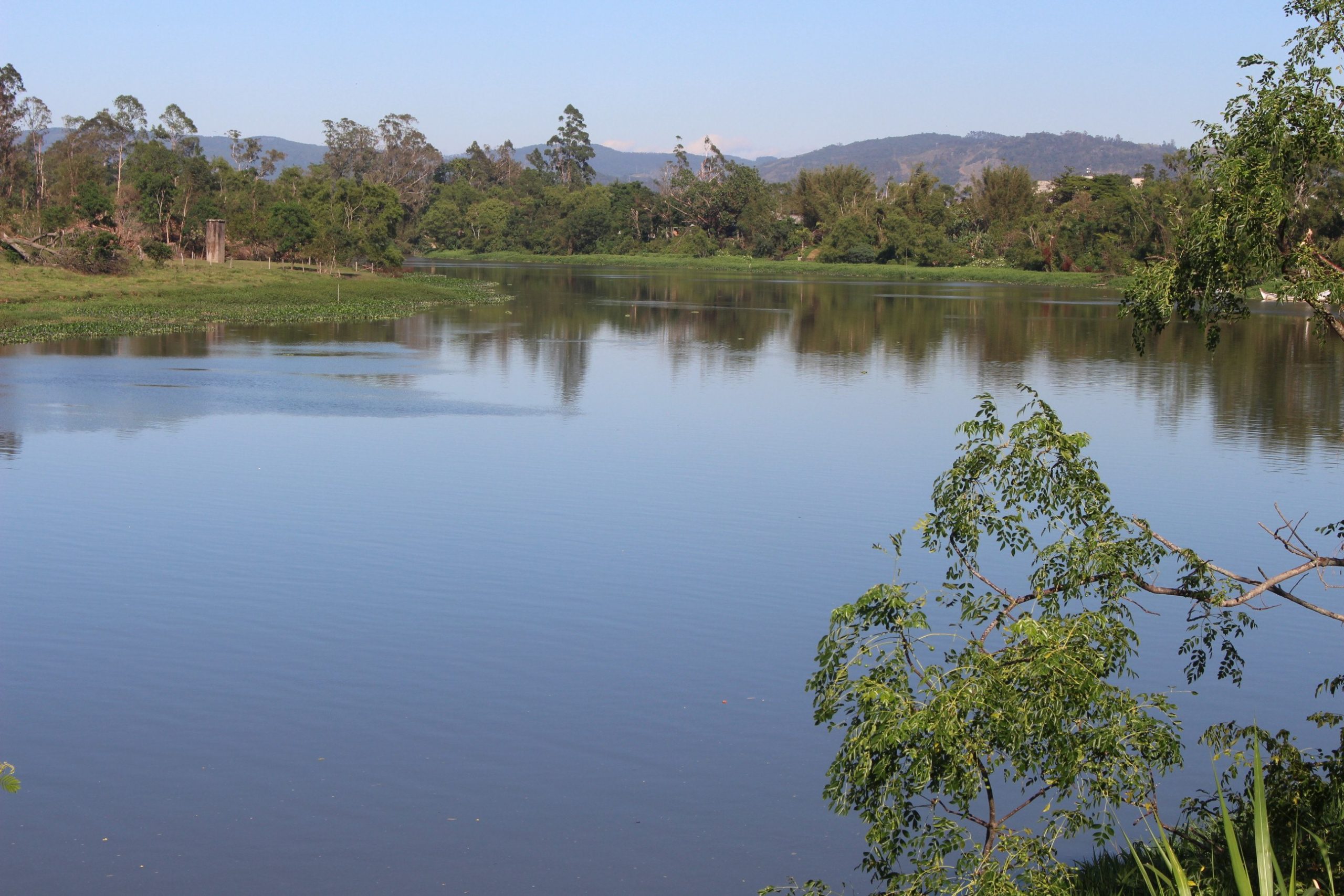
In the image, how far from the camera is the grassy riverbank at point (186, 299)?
36.2 metres

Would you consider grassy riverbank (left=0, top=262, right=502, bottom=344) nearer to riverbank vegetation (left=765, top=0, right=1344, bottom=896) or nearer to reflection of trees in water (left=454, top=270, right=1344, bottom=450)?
reflection of trees in water (left=454, top=270, right=1344, bottom=450)

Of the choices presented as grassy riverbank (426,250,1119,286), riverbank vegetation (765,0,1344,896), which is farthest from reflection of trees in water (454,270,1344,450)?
riverbank vegetation (765,0,1344,896)

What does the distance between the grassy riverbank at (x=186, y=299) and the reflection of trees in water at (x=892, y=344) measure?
1.34 meters

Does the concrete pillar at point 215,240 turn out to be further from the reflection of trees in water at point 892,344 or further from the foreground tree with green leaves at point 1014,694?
the foreground tree with green leaves at point 1014,694

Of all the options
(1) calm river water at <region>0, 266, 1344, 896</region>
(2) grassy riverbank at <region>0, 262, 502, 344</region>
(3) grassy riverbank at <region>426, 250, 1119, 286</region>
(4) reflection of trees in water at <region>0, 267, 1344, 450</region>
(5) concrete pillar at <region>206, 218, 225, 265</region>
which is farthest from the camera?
(3) grassy riverbank at <region>426, 250, 1119, 286</region>

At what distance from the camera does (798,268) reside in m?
94.5

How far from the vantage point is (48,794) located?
27.3 feet

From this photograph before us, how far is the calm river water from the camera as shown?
26.5 feet

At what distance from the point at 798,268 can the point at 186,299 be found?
5696 centimetres

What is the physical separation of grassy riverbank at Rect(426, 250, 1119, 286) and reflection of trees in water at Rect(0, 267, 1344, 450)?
20.8m

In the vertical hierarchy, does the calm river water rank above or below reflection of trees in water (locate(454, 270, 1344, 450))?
below

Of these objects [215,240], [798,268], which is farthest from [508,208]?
[215,240]

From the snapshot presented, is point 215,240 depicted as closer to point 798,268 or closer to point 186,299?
point 186,299

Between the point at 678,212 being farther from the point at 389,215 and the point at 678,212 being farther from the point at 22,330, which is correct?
the point at 22,330
